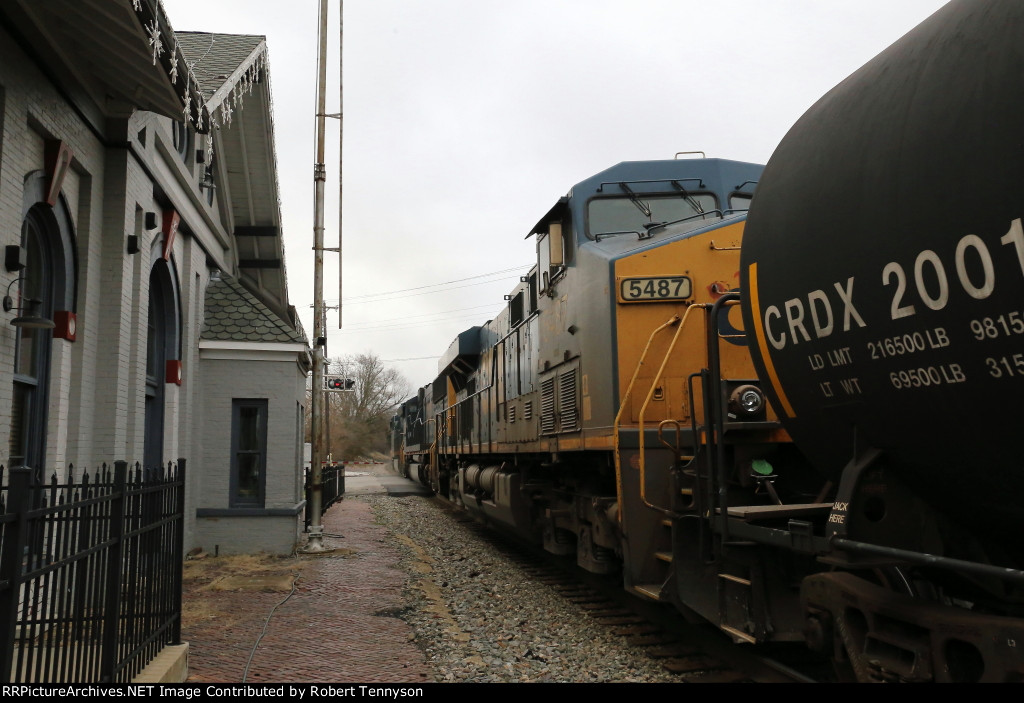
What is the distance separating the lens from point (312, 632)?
737 cm

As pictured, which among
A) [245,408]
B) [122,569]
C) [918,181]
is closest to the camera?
[918,181]

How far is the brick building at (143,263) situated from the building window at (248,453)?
0.02 meters

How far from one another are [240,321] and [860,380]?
38.2 ft

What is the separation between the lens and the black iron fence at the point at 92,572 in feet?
10.5

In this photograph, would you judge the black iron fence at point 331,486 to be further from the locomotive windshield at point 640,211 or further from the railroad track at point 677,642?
the locomotive windshield at point 640,211

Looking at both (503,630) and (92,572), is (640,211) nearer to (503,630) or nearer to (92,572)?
(503,630)

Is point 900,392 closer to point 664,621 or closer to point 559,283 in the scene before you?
point 664,621

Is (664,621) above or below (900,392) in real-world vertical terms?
below

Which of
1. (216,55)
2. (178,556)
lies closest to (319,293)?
(216,55)

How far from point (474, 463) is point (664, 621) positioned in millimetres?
8471

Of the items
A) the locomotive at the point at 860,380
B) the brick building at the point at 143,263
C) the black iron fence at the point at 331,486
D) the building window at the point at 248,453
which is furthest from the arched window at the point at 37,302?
the black iron fence at the point at 331,486

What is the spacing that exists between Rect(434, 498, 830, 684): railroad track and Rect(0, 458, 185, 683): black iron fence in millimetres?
3736

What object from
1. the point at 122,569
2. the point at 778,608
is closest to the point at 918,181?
the point at 778,608

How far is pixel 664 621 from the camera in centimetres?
747
